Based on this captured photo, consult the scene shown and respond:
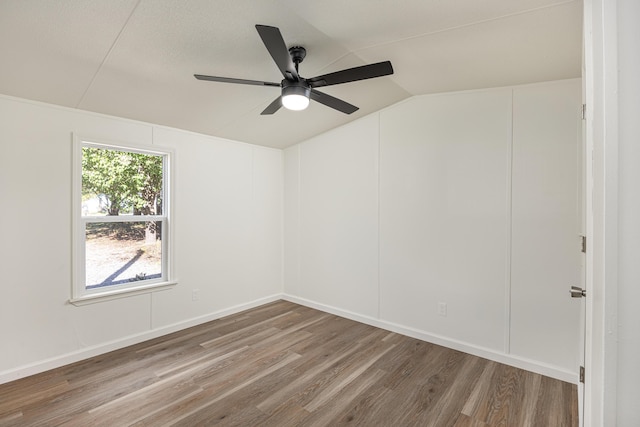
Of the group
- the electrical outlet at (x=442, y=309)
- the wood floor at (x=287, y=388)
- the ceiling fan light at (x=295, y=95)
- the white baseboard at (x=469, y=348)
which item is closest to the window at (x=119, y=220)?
the wood floor at (x=287, y=388)

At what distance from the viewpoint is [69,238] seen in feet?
9.00

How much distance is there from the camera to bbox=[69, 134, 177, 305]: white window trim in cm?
277

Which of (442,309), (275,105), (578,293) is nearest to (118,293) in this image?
(275,105)

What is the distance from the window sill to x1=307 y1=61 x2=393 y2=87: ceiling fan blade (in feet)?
8.72

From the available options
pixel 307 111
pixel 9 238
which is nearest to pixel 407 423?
pixel 307 111

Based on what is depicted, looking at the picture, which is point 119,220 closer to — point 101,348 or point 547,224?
point 101,348

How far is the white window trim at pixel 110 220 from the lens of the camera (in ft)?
9.07

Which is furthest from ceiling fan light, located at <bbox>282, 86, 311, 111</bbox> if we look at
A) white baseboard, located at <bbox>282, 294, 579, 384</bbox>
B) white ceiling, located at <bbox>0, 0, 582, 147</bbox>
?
white baseboard, located at <bbox>282, 294, 579, 384</bbox>

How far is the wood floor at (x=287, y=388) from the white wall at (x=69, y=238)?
0.27 metres

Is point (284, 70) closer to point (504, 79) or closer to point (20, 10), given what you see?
point (20, 10)

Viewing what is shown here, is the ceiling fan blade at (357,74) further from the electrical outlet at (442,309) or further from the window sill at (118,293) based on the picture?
the window sill at (118,293)

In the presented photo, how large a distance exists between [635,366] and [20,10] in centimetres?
282

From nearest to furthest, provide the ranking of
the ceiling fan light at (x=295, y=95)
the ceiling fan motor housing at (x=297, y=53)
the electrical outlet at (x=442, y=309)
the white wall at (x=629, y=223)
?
the white wall at (x=629, y=223)
the ceiling fan light at (x=295, y=95)
the ceiling fan motor housing at (x=297, y=53)
the electrical outlet at (x=442, y=309)

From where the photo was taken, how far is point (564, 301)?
8.25ft
